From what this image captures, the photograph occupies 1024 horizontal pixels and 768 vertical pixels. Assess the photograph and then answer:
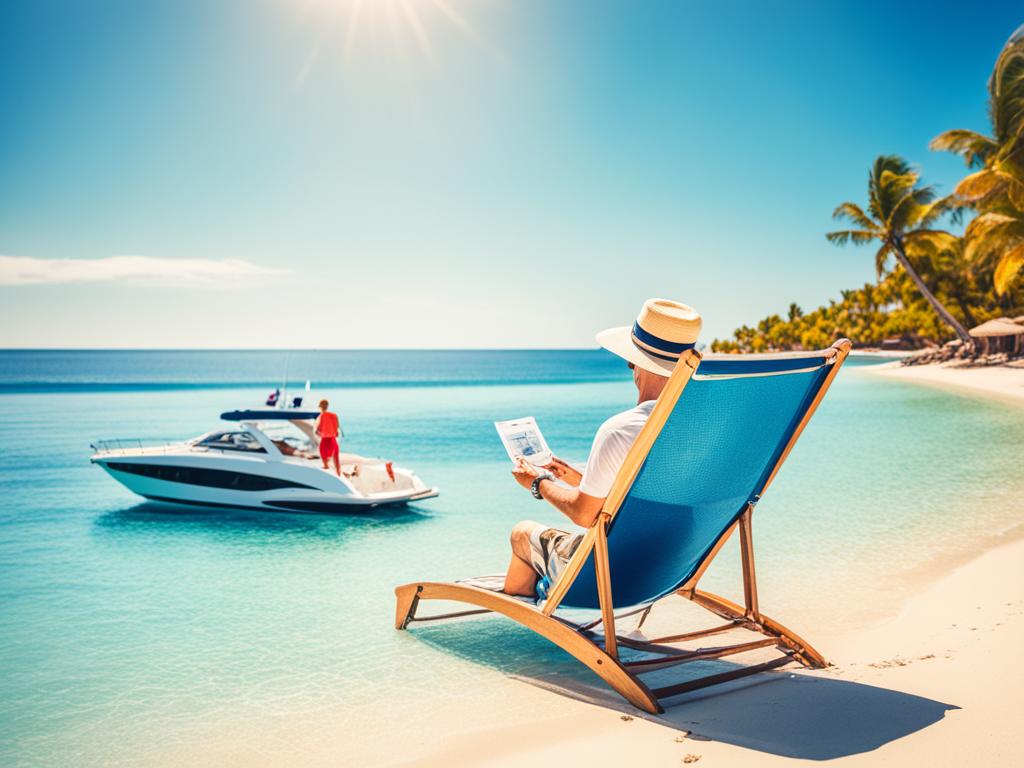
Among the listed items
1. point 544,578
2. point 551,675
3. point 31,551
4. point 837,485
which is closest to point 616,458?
point 544,578

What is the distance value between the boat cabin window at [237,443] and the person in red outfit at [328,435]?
918mm

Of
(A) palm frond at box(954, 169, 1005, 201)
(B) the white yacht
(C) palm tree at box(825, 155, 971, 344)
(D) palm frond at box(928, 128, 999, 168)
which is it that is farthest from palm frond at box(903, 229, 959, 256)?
(B) the white yacht

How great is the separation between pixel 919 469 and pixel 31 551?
14.3 meters

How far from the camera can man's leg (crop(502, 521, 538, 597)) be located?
14.6 ft

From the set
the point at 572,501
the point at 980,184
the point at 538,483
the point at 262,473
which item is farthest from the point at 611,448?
the point at 980,184

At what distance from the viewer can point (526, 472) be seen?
156 inches

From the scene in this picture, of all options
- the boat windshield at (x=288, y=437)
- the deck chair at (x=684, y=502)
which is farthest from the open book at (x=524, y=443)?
the boat windshield at (x=288, y=437)

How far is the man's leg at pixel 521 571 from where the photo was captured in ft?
14.6

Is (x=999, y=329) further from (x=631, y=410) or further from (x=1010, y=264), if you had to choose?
(x=631, y=410)

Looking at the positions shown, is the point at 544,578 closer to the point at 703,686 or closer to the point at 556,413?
the point at 703,686

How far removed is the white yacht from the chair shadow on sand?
6.66 m

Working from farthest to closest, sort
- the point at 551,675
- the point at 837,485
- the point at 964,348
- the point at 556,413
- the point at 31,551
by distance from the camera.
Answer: the point at 964,348 < the point at 556,413 < the point at 837,485 < the point at 31,551 < the point at 551,675

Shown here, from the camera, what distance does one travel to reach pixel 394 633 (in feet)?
19.3

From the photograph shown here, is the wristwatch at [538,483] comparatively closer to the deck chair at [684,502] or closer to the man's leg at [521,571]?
the deck chair at [684,502]
